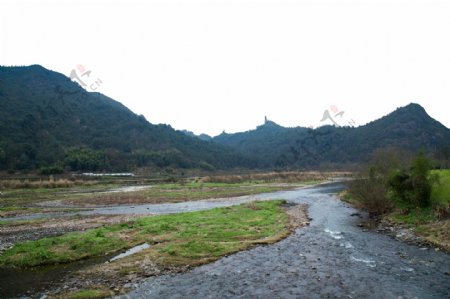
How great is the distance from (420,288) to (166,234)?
1834 cm

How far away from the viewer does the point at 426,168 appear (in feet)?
111

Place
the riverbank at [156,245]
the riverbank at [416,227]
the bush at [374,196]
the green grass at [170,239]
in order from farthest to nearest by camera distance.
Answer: the bush at [374,196] < the riverbank at [416,227] < the green grass at [170,239] < the riverbank at [156,245]

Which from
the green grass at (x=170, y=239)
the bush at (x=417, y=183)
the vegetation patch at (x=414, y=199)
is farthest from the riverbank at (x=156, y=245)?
the bush at (x=417, y=183)

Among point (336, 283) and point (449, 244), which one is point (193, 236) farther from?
point (449, 244)

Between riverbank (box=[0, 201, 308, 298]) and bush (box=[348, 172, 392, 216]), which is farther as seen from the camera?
bush (box=[348, 172, 392, 216])

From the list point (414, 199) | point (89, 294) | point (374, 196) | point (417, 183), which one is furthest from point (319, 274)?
point (374, 196)

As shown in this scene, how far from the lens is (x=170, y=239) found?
26344 millimetres

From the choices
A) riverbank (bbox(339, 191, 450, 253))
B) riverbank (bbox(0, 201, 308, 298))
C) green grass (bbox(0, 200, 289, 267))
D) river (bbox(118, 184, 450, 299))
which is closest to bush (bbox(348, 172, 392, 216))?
riverbank (bbox(339, 191, 450, 253))

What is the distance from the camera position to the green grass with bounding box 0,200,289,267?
21.9 meters

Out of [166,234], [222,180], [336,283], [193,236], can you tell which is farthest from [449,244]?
[222,180]

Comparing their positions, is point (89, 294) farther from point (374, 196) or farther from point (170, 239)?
point (374, 196)

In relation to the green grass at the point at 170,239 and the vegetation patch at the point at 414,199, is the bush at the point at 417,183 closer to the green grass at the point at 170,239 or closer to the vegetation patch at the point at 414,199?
the vegetation patch at the point at 414,199

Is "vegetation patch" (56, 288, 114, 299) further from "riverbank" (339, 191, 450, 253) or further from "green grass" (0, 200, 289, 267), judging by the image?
"riverbank" (339, 191, 450, 253)

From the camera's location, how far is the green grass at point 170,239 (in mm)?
21922
